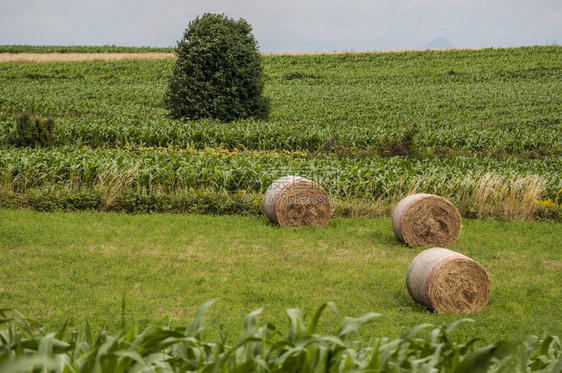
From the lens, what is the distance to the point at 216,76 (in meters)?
27.4

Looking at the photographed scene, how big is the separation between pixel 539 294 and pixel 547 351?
5150 mm

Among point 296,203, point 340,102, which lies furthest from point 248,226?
point 340,102

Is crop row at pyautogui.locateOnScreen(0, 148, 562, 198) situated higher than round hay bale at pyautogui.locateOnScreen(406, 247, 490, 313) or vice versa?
crop row at pyautogui.locateOnScreen(0, 148, 562, 198)

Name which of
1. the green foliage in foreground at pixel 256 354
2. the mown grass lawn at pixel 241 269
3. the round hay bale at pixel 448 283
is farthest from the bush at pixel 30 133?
the green foliage in foreground at pixel 256 354

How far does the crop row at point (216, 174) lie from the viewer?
44.1 ft

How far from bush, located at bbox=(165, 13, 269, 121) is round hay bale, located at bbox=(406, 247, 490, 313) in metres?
20.7

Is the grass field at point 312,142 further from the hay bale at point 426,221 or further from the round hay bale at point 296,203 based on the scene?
the hay bale at point 426,221

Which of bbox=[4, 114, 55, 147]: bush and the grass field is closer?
the grass field

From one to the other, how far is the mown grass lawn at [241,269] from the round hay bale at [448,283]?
22 centimetres

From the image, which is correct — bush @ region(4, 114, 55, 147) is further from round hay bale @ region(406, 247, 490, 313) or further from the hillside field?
round hay bale @ region(406, 247, 490, 313)

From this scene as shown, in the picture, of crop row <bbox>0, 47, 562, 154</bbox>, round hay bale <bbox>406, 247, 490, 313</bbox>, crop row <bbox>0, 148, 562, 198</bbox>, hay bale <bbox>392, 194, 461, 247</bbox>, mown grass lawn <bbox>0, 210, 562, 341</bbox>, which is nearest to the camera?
mown grass lawn <bbox>0, 210, 562, 341</bbox>

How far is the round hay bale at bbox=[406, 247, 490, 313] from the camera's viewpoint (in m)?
7.47

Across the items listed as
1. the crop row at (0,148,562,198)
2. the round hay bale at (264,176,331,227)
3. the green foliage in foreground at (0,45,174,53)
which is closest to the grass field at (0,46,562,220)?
the crop row at (0,148,562,198)

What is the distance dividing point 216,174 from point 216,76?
14746mm
